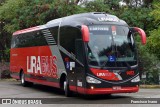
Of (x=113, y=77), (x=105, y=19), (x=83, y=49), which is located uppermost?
(x=105, y=19)

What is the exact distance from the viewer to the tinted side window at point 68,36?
16122 millimetres

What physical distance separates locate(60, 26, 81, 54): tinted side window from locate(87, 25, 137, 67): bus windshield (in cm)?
82

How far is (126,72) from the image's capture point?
50.4 ft

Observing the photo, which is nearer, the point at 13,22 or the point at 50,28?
the point at 50,28

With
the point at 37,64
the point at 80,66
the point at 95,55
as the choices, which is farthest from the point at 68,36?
the point at 37,64

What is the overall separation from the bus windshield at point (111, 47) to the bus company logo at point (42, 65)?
3595mm

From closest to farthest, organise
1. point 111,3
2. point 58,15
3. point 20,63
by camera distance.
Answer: point 20,63 < point 58,15 < point 111,3

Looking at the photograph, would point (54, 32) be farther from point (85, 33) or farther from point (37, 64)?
point (85, 33)

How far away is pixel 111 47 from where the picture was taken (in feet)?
50.4

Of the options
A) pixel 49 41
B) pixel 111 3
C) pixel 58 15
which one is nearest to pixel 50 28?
pixel 49 41

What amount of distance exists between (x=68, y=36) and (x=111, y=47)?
2.30 m

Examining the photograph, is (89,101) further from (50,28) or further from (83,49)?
(50,28)

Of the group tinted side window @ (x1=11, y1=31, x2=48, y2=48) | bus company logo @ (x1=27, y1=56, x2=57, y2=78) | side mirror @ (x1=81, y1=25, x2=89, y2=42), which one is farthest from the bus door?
tinted side window @ (x1=11, y1=31, x2=48, y2=48)

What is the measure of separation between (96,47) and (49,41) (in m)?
4.58
